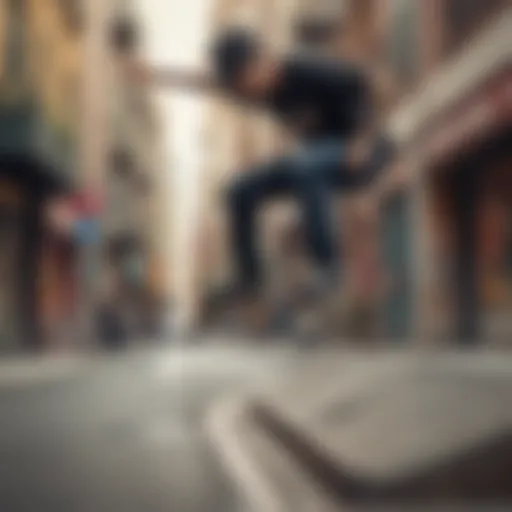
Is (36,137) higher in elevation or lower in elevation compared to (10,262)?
higher

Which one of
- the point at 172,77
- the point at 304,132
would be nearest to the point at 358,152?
the point at 304,132

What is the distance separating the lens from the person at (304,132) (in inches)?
39.2

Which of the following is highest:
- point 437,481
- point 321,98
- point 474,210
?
point 321,98

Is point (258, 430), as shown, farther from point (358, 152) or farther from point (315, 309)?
point (358, 152)

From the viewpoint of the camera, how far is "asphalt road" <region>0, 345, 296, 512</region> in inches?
36.4

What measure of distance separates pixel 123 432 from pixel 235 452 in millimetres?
107

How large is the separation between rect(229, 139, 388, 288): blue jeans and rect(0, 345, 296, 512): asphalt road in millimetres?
89

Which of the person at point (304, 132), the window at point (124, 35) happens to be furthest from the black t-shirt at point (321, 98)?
the window at point (124, 35)

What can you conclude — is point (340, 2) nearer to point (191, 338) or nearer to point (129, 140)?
point (129, 140)

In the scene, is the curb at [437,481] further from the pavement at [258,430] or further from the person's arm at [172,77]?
the person's arm at [172,77]

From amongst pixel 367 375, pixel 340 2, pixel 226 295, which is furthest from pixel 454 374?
pixel 340 2

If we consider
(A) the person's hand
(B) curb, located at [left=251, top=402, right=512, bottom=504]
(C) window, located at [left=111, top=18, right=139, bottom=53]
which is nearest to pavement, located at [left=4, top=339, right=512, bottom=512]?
(B) curb, located at [left=251, top=402, right=512, bottom=504]

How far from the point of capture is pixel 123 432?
3.33ft

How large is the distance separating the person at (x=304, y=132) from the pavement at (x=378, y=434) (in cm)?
10
